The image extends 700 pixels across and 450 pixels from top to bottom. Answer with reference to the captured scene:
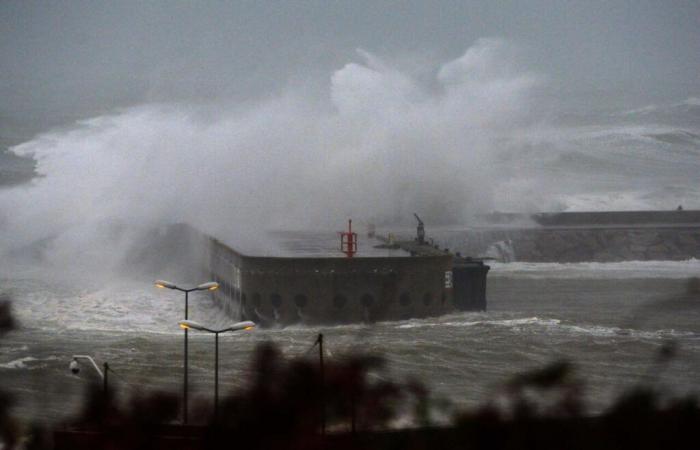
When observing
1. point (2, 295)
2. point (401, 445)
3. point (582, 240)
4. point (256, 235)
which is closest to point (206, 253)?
point (256, 235)

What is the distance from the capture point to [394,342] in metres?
21.4

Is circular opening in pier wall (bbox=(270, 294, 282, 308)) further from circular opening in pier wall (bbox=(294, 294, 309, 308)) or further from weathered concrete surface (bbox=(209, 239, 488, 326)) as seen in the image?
circular opening in pier wall (bbox=(294, 294, 309, 308))

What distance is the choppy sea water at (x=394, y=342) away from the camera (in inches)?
690

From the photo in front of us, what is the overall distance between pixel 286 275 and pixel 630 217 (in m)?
28.4

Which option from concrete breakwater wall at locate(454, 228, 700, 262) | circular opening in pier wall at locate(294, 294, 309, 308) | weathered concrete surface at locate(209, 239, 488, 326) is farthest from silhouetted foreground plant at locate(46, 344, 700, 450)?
concrete breakwater wall at locate(454, 228, 700, 262)

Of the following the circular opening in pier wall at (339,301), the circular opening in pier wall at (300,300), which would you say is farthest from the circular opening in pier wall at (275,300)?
the circular opening in pier wall at (339,301)

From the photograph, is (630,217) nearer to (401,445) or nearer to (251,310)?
(251,310)

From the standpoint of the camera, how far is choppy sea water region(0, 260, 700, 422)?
57.5 feet

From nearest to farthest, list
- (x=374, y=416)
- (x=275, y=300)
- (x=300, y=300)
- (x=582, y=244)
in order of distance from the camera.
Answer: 1. (x=374, y=416)
2. (x=300, y=300)
3. (x=275, y=300)
4. (x=582, y=244)

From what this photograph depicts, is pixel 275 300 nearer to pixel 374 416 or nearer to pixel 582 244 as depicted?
pixel 374 416

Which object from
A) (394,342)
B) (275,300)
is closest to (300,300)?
(275,300)

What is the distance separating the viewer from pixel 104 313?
2627cm

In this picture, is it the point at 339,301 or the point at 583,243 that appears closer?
the point at 339,301

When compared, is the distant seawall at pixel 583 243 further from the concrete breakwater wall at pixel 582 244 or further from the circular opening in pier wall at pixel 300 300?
the circular opening in pier wall at pixel 300 300
